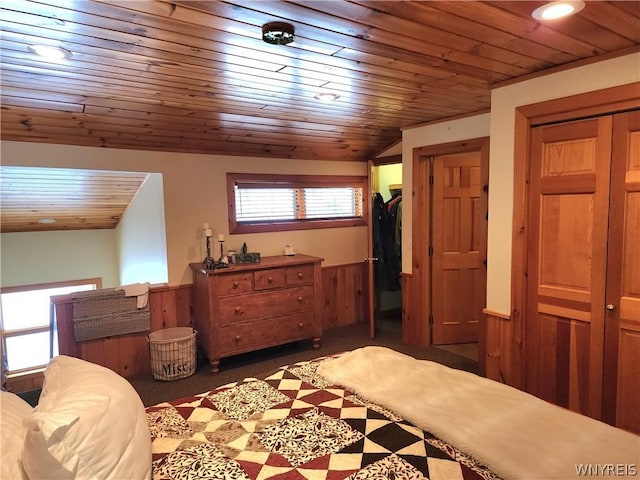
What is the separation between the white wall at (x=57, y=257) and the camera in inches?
176

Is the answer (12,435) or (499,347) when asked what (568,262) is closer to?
(499,347)

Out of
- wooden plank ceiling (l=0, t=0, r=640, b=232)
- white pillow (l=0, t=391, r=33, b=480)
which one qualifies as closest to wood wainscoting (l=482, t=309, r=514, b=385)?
wooden plank ceiling (l=0, t=0, r=640, b=232)

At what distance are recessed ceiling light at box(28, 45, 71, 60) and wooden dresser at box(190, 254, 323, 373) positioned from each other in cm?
190

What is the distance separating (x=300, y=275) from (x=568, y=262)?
2.25 meters

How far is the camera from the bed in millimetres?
1120

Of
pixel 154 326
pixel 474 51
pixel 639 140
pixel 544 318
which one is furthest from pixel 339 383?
pixel 154 326

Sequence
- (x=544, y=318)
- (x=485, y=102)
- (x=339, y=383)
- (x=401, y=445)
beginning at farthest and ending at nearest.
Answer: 1. (x=485, y=102)
2. (x=544, y=318)
3. (x=339, y=383)
4. (x=401, y=445)

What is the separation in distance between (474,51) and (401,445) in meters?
1.88

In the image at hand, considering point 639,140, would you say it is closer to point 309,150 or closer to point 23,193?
point 309,150

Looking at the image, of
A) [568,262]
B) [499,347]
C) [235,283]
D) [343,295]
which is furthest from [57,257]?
[568,262]

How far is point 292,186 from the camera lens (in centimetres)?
451

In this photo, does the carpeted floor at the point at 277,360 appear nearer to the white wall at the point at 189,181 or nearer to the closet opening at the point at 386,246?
the closet opening at the point at 386,246

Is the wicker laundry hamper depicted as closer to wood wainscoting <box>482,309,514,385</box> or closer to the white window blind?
the white window blind

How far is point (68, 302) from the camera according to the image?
3354 mm
